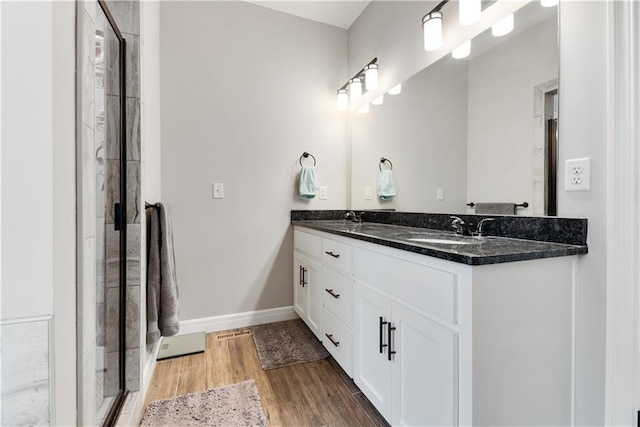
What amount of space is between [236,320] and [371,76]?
2198 mm

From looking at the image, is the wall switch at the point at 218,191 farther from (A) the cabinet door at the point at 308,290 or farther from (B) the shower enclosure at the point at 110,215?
(B) the shower enclosure at the point at 110,215

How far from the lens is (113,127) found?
51.0 inches

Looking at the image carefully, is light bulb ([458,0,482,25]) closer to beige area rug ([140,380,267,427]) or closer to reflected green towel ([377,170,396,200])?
reflected green towel ([377,170,396,200])

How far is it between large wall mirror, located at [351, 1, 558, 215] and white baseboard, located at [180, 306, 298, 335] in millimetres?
1243

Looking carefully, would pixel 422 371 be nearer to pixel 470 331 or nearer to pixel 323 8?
pixel 470 331

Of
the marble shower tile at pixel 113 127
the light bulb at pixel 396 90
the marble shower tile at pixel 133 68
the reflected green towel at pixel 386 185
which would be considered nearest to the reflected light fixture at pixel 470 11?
the light bulb at pixel 396 90

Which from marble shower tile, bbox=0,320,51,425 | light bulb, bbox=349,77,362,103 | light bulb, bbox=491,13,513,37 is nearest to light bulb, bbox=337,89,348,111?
light bulb, bbox=349,77,362,103

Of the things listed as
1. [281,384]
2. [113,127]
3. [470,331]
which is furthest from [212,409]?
[113,127]

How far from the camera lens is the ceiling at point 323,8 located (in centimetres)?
231

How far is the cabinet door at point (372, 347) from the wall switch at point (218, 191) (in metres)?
1.34

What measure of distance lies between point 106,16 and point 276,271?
6.19ft


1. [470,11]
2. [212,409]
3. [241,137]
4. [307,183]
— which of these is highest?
[470,11]

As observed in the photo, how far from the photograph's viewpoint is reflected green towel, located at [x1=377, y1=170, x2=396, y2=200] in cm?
213

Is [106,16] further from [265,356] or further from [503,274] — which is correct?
[265,356]
